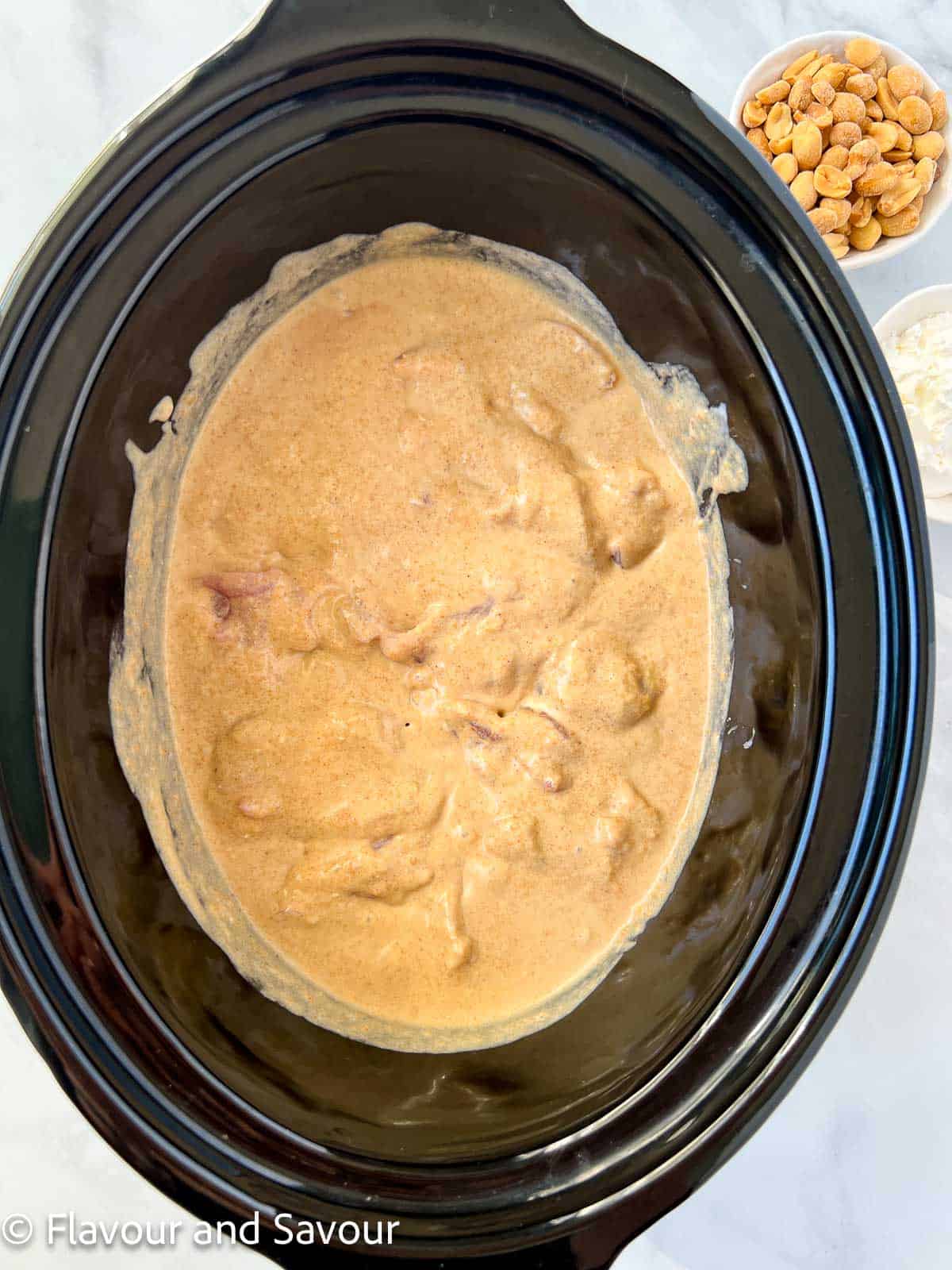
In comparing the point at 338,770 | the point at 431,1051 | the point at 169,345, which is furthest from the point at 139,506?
the point at 431,1051

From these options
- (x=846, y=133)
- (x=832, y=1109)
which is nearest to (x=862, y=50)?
(x=846, y=133)

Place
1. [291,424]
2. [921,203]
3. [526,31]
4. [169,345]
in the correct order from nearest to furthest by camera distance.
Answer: [526,31] → [169,345] → [291,424] → [921,203]

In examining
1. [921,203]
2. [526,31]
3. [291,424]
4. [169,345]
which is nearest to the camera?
[526,31]

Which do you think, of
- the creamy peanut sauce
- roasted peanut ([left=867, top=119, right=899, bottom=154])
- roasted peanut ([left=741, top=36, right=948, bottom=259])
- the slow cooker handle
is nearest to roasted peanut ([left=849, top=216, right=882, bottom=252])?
roasted peanut ([left=741, top=36, right=948, bottom=259])

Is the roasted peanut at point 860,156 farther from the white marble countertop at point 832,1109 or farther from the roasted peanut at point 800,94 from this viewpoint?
the white marble countertop at point 832,1109

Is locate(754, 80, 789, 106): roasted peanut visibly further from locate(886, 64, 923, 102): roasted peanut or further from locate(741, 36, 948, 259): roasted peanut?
locate(886, 64, 923, 102): roasted peanut

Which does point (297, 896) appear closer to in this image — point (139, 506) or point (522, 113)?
point (139, 506)
